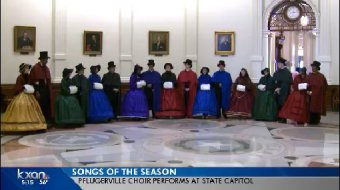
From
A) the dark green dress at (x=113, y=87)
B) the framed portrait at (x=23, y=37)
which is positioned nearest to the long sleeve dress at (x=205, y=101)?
the dark green dress at (x=113, y=87)

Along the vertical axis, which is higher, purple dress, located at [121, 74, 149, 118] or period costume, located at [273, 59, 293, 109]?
period costume, located at [273, 59, 293, 109]

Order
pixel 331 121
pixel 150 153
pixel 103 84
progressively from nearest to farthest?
pixel 331 121
pixel 150 153
pixel 103 84

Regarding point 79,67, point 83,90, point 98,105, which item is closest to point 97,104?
point 98,105

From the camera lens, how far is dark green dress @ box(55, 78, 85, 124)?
5.57m

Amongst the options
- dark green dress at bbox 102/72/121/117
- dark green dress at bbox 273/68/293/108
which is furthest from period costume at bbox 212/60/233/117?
dark green dress at bbox 102/72/121/117

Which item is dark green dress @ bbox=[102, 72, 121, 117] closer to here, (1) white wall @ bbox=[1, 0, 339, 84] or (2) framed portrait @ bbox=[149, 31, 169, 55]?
(1) white wall @ bbox=[1, 0, 339, 84]

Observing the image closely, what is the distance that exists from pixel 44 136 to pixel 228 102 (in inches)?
112

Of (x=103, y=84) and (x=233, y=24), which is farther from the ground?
(x=233, y=24)

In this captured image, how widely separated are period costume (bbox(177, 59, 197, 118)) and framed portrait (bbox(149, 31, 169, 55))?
1.44 m

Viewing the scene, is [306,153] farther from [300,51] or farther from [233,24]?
[233,24]

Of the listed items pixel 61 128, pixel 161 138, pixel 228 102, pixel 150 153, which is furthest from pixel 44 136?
pixel 228 102

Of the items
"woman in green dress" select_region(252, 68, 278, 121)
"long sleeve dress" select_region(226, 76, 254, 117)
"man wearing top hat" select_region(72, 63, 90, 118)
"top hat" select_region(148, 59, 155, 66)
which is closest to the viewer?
"woman in green dress" select_region(252, 68, 278, 121)

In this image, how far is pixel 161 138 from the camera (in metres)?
4.48

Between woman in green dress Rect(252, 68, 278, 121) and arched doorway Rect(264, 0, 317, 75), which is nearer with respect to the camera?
arched doorway Rect(264, 0, 317, 75)
